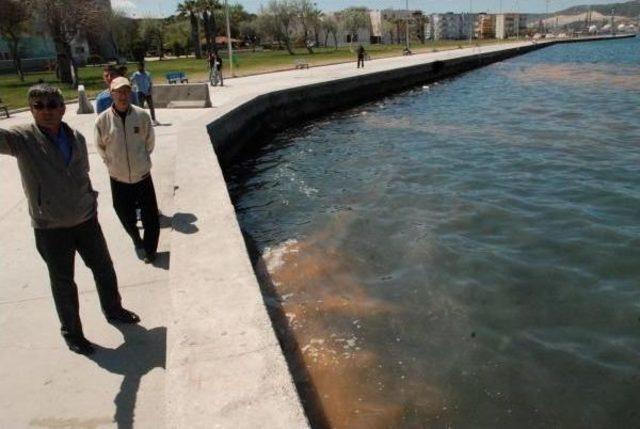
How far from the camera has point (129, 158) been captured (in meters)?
5.09

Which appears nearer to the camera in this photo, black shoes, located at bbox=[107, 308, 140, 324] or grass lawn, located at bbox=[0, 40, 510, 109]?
black shoes, located at bbox=[107, 308, 140, 324]

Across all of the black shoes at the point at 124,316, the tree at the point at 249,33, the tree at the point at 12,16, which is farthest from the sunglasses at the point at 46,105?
the tree at the point at 249,33

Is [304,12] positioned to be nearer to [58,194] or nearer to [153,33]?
[153,33]

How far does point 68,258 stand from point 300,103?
16.5m

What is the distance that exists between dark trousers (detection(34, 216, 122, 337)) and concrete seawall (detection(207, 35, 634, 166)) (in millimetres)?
6790

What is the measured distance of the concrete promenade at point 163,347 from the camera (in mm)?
2777

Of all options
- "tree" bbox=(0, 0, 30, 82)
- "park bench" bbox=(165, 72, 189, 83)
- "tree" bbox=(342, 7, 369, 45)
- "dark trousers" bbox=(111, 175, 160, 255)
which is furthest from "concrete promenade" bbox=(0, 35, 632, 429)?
"tree" bbox=(342, 7, 369, 45)

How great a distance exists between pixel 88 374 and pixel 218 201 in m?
2.49

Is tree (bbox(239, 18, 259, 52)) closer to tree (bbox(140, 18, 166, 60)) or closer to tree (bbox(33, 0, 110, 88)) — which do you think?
tree (bbox(140, 18, 166, 60))

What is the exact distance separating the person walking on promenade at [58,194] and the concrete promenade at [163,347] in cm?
34

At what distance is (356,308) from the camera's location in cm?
577

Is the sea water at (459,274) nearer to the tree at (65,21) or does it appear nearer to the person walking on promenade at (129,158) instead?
the person walking on promenade at (129,158)

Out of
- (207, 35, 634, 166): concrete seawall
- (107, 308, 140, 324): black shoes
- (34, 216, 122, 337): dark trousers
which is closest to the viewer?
(34, 216, 122, 337): dark trousers

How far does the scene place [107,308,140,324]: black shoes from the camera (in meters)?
4.13
